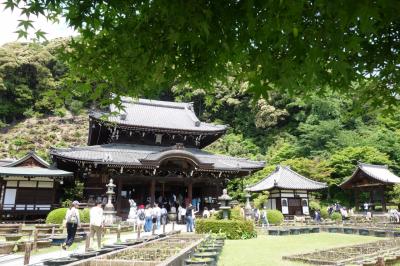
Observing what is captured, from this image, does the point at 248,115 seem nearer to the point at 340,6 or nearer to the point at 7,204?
the point at 7,204

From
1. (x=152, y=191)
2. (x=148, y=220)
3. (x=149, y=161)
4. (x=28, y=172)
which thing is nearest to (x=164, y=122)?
(x=152, y=191)

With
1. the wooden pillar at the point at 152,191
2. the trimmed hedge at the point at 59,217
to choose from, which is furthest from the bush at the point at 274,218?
the trimmed hedge at the point at 59,217

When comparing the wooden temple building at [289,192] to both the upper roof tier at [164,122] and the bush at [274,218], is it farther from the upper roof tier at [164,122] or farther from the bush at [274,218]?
the upper roof tier at [164,122]

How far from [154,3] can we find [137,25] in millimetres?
305

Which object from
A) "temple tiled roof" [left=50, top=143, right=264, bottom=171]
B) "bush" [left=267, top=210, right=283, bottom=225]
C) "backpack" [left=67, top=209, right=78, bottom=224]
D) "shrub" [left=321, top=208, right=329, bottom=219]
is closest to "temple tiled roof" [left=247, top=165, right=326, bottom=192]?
"shrub" [left=321, top=208, right=329, bottom=219]

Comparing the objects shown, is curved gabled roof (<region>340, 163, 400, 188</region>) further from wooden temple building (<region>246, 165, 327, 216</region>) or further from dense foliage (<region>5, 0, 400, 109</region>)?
dense foliage (<region>5, 0, 400, 109</region>)

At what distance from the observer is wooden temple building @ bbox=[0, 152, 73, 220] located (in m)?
23.5

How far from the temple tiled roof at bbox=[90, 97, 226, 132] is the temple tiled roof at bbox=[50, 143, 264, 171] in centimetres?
194

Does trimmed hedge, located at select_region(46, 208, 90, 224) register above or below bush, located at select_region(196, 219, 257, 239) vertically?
above

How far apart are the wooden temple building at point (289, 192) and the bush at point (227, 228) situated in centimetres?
1356

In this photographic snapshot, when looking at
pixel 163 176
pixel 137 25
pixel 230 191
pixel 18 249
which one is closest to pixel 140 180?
pixel 163 176

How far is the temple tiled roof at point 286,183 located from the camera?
31.4 meters

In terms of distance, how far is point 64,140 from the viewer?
A: 54.0 meters

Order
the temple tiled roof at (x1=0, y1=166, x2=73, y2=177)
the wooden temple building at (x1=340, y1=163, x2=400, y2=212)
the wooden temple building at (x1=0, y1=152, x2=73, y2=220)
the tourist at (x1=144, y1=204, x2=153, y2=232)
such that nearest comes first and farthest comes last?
the tourist at (x1=144, y1=204, x2=153, y2=232) → the temple tiled roof at (x1=0, y1=166, x2=73, y2=177) → the wooden temple building at (x1=0, y1=152, x2=73, y2=220) → the wooden temple building at (x1=340, y1=163, x2=400, y2=212)
